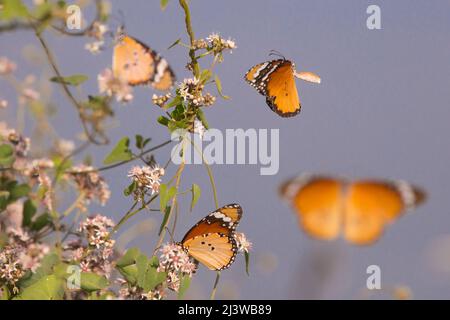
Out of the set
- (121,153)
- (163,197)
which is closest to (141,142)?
(121,153)

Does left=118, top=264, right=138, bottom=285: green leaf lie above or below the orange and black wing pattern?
below

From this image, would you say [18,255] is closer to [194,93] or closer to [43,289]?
[43,289]

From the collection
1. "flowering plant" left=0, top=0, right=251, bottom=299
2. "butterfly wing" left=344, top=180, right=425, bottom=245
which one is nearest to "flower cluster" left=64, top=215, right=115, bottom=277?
"flowering plant" left=0, top=0, right=251, bottom=299

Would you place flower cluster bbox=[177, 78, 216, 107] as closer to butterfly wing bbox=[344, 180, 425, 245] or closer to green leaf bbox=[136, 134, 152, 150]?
green leaf bbox=[136, 134, 152, 150]

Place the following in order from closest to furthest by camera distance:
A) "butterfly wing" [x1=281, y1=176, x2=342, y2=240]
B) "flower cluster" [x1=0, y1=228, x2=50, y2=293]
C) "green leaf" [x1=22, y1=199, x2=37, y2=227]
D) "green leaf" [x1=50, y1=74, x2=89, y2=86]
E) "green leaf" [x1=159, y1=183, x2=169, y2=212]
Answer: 1. "butterfly wing" [x1=281, y1=176, x2=342, y2=240]
2. "green leaf" [x1=159, y1=183, x2=169, y2=212]
3. "flower cluster" [x1=0, y1=228, x2=50, y2=293]
4. "green leaf" [x1=50, y1=74, x2=89, y2=86]
5. "green leaf" [x1=22, y1=199, x2=37, y2=227]

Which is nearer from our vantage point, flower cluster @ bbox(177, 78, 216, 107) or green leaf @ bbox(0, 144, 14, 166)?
flower cluster @ bbox(177, 78, 216, 107)
